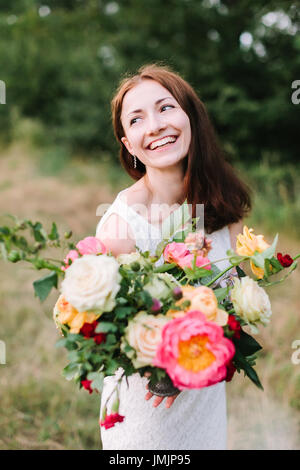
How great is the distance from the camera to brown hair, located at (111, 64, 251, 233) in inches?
64.7

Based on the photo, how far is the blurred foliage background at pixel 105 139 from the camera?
8.64 ft

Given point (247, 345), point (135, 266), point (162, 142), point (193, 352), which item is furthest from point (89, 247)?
point (162, 142)

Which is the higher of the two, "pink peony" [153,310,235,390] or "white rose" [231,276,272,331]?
"white rose" [231,276,272,331]

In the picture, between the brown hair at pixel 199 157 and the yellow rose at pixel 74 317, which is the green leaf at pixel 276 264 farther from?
the brown hair at pixel 199 157

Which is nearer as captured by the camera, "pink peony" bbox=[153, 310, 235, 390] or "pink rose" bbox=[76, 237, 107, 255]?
"pink peony" bbox=[153, 310, 235, 390]

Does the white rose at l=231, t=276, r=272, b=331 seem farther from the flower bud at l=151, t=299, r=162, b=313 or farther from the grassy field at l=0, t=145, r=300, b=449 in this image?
the grassy field at l=0, t=145, r=300, b=449

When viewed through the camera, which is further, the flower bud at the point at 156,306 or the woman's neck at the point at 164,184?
the woman's neck at the point at 164,184

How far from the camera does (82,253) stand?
101 centimetres

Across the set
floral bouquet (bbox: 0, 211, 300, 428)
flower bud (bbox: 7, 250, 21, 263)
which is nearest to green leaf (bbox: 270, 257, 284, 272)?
floral bouquet (bbox: 0, 211, 300, 428)

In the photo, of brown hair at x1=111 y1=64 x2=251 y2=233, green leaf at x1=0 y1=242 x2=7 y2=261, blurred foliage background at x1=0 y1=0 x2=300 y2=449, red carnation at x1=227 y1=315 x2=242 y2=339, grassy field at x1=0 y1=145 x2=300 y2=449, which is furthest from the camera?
blurred foliage background at x1=0 y1=0 x2=300 y2=449

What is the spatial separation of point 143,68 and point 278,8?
17.0ft

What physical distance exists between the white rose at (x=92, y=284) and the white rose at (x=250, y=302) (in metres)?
0.29

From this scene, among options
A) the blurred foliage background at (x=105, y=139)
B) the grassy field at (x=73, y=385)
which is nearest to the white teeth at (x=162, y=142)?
the blurred foliage background at (x=105, y=139)

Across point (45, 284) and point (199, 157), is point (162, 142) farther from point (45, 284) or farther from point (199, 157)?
point (45, 284)
